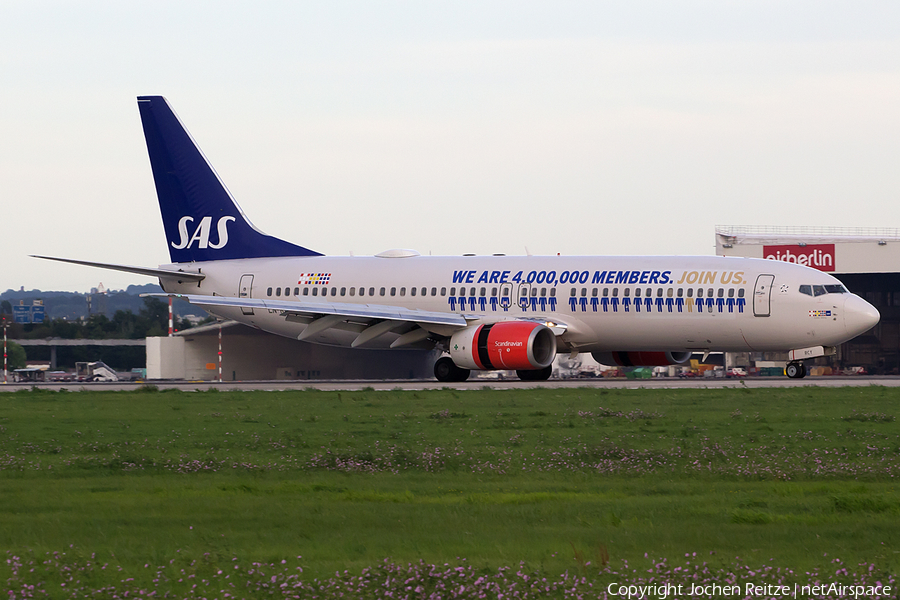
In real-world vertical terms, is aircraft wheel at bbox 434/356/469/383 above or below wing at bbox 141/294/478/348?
below

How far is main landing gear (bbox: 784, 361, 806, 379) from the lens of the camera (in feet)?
122

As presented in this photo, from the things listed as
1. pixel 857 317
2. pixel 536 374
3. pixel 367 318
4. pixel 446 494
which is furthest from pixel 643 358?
pixel 446 494

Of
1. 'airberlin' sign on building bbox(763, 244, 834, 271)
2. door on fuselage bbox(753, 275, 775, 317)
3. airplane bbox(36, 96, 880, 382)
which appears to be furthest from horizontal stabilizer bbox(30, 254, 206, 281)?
'airberlin' sign on building bbox(763, 244, 834, 271)

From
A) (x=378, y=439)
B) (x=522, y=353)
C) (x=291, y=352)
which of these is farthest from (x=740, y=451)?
(x=291, y=352)

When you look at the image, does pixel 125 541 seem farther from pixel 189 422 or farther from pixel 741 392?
pixel 741 392

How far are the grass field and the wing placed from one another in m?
12.7

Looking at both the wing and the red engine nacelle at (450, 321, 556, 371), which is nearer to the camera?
the red engine nacelle at (450, 321, 556, 371)

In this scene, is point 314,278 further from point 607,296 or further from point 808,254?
point 808,254

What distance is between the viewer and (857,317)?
3456cm

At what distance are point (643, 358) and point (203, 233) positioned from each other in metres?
17.8

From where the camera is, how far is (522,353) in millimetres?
35938

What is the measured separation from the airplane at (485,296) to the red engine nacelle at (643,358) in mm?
48

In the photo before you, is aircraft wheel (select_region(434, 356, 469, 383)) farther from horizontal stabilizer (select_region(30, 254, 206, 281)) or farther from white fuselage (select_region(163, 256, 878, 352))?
horizontal stabilizer (select_region(30, 254, 206, 281))

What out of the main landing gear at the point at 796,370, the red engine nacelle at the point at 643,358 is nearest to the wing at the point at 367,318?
the red engine nacelle at the point at 643,358
